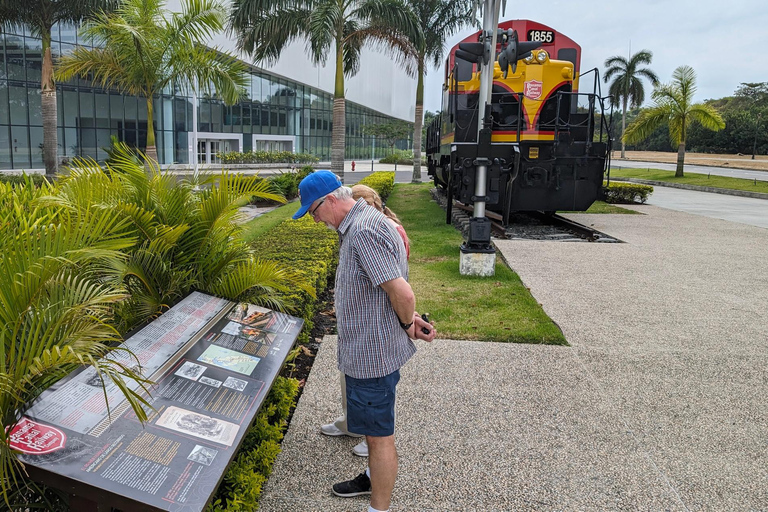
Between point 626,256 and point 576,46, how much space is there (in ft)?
16.9

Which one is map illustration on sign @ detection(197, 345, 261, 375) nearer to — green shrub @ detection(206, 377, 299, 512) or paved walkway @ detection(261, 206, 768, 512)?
green shrub @ detection(206, 377, 299, 512)

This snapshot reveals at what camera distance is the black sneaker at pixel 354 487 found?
125 inches

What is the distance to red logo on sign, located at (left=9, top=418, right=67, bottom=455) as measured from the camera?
1.98 meters

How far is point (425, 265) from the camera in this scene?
8914 mm

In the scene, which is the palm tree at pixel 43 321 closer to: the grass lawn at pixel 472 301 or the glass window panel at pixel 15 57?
the grass lawn at pixel 472 301

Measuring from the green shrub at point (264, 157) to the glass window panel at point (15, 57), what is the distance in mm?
14423

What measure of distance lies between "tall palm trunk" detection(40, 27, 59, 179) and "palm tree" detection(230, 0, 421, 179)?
672cm

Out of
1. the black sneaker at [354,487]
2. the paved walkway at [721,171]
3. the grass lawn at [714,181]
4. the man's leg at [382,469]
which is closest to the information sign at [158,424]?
the man's leg at [382,469]

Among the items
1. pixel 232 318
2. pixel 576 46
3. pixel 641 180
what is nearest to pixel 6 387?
pixel 232 318

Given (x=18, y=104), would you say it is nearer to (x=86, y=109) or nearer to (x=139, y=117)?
(x=86, y=109)

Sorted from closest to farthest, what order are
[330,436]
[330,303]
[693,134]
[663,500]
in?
1. [663,500]
2. [330,436]
3. [330,303]
4. [693,134]

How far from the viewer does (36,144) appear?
3042 cm

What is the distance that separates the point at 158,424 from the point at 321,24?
15.9 m

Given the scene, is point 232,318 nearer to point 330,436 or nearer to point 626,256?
point 330,436
